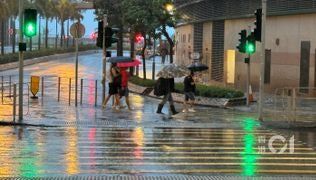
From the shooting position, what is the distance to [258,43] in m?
35.8

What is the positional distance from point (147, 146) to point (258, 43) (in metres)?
22.5

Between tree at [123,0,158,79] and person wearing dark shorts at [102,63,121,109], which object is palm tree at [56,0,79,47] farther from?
person wearing dark shorts at [102,63,121,109]

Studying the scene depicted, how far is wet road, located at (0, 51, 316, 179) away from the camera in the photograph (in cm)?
1134

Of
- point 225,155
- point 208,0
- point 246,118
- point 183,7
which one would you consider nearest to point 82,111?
point 246,118

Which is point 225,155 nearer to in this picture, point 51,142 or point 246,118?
point 51,142

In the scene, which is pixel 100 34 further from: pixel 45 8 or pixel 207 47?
pixel 45 8

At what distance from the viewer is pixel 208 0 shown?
44406 millimetres

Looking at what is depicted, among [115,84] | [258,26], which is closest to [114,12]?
[115,84]

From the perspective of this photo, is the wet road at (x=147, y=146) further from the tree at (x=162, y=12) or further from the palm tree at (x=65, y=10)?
the palm tree at (x=65, y=10)

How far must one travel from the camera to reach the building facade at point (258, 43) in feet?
104

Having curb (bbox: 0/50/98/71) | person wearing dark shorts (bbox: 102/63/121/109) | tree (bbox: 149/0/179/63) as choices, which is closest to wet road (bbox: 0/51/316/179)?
person wearing dark shorts (bbox: 102/63/121/109)

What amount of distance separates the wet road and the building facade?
975 centimetres

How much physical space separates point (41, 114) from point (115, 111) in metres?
3.07

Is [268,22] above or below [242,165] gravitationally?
above
